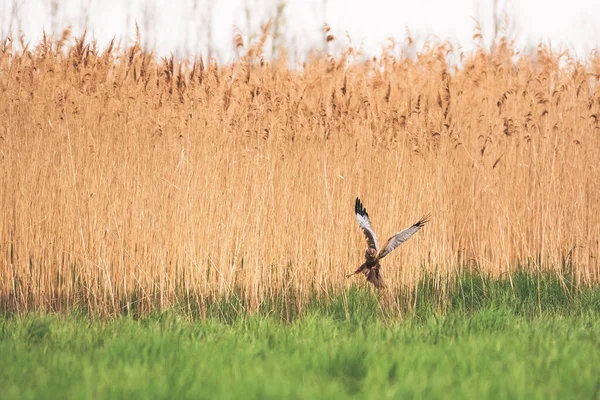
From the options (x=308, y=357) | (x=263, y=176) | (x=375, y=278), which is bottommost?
(x=308, y=357)

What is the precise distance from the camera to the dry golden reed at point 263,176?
16.6 ft

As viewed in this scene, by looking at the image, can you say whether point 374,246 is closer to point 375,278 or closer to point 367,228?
point 367,228

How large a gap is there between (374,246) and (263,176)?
1191 mm

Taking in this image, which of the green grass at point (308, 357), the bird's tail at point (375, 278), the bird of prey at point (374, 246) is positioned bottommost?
the green grass at point (308, 357)

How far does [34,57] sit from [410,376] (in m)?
4.45

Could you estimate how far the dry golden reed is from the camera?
5.06 metres

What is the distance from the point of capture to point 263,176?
5211 mm

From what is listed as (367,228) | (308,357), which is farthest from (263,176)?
(308,357)

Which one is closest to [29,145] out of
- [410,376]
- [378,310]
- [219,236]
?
[219,236]

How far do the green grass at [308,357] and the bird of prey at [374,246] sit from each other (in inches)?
9.9

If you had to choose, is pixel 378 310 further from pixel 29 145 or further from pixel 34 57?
pixel 34 57

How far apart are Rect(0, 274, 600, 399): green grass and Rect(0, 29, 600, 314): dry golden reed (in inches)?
22.4

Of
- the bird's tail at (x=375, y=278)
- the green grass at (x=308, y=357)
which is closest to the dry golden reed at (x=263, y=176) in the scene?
the bird's tail at (x=375, y=278)

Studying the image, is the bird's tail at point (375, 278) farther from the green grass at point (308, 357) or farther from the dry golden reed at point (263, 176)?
the dry golden reed at point (263, 176)
